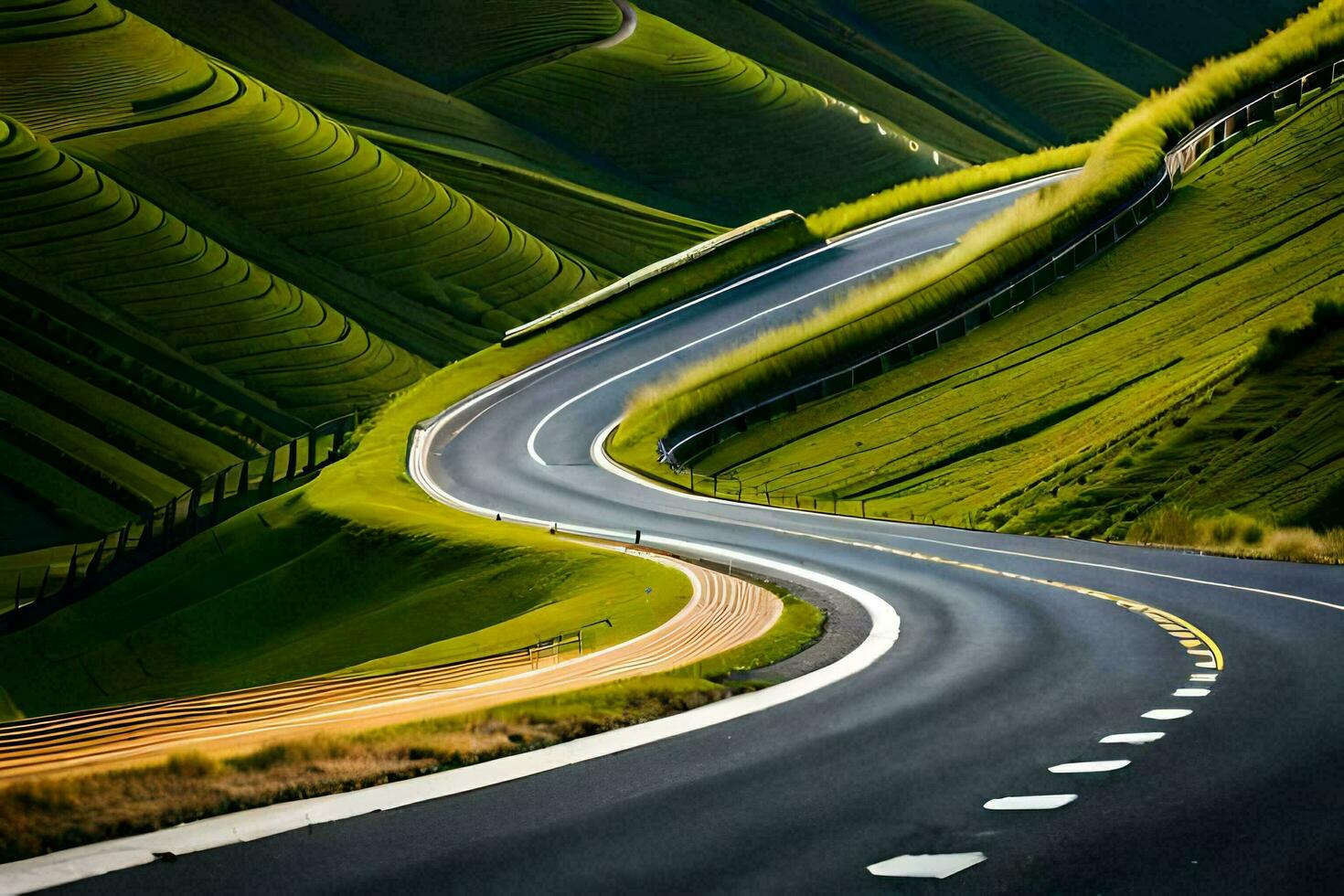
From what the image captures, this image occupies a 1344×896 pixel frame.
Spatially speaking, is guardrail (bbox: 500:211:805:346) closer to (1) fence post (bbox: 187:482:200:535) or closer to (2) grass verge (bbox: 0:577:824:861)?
(1) fence post (bbox: 187:482:200:535)

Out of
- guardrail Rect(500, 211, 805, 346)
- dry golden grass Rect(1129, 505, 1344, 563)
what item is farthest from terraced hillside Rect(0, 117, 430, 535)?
dry golden grass Rect(1129, 505, 1344, 563)

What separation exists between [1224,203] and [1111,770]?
35.1 m

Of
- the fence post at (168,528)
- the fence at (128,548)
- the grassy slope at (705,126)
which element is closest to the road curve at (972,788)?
the fence post at (168,528)

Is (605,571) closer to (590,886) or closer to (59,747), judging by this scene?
(59,747)

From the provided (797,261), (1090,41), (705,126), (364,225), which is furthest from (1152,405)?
(1090,41)

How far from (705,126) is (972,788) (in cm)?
11414

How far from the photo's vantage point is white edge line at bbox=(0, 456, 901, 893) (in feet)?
24.5

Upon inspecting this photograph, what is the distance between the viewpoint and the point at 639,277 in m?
55.4

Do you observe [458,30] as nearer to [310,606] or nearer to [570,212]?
[570,212]

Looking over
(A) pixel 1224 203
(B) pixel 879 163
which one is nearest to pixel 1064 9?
(B) pixel 879 163

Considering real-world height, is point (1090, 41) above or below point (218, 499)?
above

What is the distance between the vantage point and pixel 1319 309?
24.8 m

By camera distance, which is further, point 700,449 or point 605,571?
point 700,449

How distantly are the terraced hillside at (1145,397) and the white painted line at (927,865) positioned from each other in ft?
54.7
